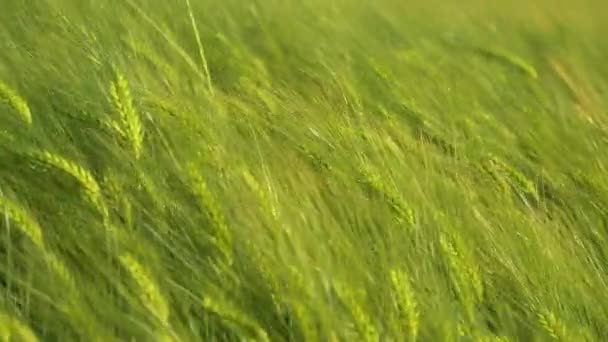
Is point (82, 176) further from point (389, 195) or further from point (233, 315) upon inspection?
point (389, 195)

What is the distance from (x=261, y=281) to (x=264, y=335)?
0.22ft

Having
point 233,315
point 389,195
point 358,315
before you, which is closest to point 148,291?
point 233,315

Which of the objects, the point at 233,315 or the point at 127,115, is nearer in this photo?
the point at 233,315

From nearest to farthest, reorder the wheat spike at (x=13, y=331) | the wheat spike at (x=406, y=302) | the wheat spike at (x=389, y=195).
A: the wheat spike at (x=13, y=331)
the wheat spike at (x=406, y=302)
the wheat spike at (x=389, y=195)

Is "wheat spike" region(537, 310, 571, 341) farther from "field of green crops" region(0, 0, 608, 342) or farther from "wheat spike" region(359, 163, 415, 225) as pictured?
"wheat spike" region(359, 163, 415, 225)

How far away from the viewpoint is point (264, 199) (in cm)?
79

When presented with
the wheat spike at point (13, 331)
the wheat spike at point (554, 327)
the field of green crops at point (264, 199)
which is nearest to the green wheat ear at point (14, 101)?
the field of green crops at point (264, 199)

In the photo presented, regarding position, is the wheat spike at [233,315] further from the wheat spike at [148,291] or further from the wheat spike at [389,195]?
the wheat spike at [389,195]

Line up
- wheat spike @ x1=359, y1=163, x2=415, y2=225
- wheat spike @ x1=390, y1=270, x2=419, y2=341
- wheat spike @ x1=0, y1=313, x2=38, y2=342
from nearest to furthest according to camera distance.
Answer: wheat spike @ x1=0, y1=313, x2=38, y2=342
wheat spike @ x1=390, y1=270, x2=419, y2=341
wheat spike @ x1=359, y1=163, x2=415, y2=225

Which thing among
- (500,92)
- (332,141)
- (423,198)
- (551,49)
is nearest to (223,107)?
(332,141)

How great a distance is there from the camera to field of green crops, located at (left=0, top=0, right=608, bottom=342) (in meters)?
0.71

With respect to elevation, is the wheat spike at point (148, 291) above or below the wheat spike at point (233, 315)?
below

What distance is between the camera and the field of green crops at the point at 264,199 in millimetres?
706

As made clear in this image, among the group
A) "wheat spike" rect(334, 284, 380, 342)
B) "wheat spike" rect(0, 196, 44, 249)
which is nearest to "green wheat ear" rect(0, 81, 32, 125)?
"wheat spike" rect(0, 196, 44, 249)
